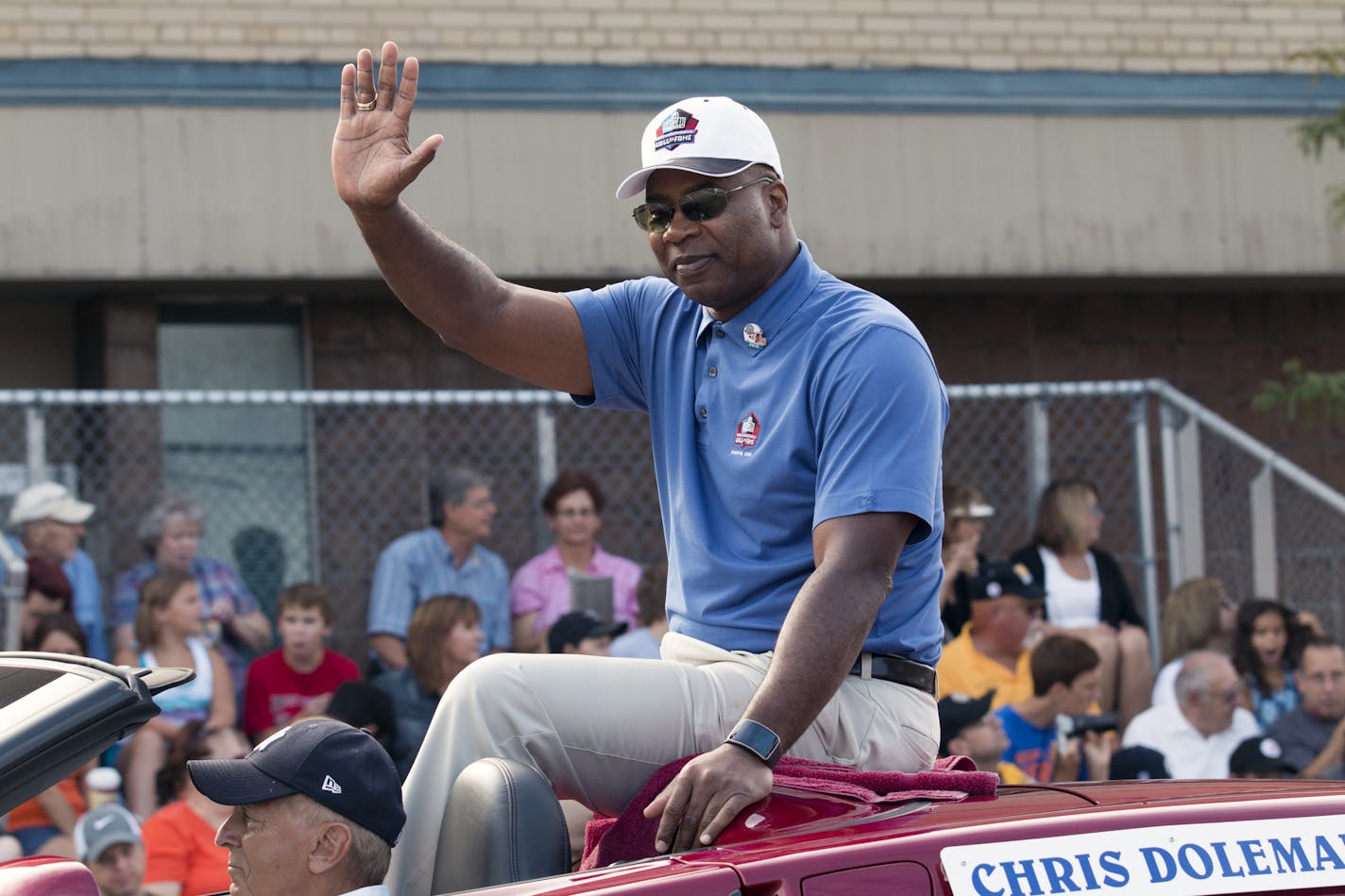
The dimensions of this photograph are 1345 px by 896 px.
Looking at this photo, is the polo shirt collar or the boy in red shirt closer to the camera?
the polo shirt collar

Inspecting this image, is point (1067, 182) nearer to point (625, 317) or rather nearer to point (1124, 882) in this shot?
point (625, 317)

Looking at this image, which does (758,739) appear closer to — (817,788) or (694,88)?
(817,788)

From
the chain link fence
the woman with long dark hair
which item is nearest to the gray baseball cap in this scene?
the chain link fence

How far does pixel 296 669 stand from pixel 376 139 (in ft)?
13.2

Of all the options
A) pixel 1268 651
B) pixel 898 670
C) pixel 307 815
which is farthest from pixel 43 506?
pixel 1268 651

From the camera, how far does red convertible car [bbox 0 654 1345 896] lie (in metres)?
2.65

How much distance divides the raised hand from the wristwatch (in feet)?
3.93

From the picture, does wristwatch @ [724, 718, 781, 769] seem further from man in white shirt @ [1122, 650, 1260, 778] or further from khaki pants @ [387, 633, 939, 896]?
man in white shirt @ [1122, 650, 1260, 778]

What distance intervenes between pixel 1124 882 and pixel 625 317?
1623mm

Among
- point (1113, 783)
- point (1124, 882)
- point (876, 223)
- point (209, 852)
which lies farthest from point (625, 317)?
point (876, 223)

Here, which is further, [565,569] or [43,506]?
[565,569]

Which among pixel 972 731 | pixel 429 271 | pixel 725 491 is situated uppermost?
pixel 429 271

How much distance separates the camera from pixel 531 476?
373 inches

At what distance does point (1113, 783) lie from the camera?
11.1ft
